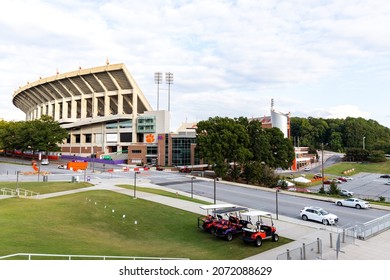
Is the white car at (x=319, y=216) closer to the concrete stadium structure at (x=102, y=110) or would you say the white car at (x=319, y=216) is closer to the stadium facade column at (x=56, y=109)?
the concrete stadium structure at (x=102, y=110)

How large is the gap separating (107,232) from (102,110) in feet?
356

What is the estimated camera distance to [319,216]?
98.0ft

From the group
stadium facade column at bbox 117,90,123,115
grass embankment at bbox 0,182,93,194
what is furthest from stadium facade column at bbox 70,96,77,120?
grass embankment at bbox 0,182,93,194

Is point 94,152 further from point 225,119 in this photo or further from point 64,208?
point 64,208

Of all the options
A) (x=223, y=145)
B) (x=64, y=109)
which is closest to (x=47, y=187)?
(x=223, y=145)

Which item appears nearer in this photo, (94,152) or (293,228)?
(293,228)

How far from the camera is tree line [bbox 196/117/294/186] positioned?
61.9m

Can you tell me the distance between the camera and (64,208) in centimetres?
2877

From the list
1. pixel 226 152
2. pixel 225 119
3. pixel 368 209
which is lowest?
pixel 368 209

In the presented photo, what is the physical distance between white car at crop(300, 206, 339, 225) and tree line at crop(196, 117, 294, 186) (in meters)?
29.8

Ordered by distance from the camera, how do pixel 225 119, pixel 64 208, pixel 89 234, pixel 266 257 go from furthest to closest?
pixel 225 119, pixel 64 208, pixel 89 234, pixel 266 257

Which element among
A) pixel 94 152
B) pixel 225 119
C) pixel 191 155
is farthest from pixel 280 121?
pixel 94 152

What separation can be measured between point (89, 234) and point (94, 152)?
3565 inches
